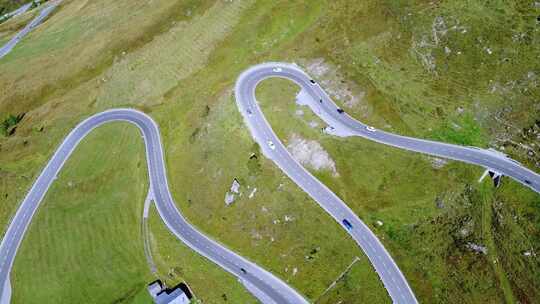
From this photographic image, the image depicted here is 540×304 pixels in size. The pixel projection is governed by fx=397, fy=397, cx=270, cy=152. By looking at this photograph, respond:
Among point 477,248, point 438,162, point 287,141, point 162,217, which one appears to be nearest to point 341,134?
point 287,141

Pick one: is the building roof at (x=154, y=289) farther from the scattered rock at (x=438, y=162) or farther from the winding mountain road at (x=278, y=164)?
the scattered rock at (x=438, y=162)

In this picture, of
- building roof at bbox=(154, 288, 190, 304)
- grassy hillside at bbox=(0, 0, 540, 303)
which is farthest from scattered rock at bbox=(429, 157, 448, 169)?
building roof at bbox=(154, 288, 190, 304)

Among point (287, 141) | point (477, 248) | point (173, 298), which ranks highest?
point (287, 141)

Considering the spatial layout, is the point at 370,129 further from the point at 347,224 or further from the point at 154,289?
the point at 154,289

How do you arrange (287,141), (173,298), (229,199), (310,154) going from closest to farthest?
1. (173,298)
2. (310,154)
3. (229,199)
4. (287,141)

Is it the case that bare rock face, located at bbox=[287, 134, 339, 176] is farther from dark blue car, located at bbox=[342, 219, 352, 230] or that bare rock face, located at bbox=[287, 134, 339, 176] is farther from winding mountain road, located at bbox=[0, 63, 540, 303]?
dark blue car, located at bbox=[342, 219, 352, 230]

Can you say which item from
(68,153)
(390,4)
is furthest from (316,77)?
(68,153)
